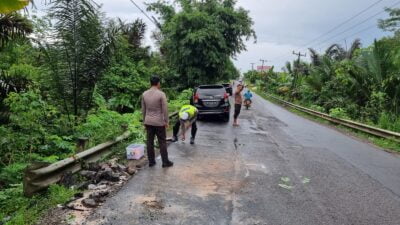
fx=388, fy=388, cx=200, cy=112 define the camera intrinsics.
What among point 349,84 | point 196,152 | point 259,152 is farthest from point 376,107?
point 196,152

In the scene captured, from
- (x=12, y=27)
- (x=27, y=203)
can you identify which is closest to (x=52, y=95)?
(x=12, y=27)

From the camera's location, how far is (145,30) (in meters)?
24.4

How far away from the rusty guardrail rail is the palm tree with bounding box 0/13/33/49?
3.25 m

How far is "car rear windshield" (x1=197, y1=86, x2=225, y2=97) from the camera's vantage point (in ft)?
60.5

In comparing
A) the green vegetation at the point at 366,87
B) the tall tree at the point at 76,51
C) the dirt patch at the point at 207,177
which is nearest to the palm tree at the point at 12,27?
the tall tree at the point at 76,51

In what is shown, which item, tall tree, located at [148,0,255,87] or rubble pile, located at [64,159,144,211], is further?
tall tree, located at [148,0,255,87]

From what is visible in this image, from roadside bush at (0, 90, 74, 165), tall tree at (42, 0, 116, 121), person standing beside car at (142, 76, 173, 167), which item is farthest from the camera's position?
tall tree at (42, 0, 116, 121)

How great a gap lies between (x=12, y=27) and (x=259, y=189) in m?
6.41

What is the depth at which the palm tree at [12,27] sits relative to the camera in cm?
854

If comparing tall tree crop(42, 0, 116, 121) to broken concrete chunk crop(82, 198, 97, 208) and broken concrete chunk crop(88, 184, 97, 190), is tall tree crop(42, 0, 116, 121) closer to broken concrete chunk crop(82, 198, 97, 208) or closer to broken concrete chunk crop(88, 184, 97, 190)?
broken concrete chunk crop(88, 184, 97, 190)

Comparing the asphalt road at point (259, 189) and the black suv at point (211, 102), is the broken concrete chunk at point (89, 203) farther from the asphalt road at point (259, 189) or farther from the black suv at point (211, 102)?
the black suv at point (211, 102)

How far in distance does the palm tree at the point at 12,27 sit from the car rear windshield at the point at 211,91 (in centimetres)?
1049

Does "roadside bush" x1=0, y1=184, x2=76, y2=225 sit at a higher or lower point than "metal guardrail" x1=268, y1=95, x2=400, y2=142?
higher

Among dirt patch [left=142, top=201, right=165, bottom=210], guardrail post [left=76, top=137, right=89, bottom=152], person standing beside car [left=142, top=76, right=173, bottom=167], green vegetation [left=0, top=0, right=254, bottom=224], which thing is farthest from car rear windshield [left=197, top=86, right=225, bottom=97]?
dirt patch [left=142, top=201, right=165, bottom=210]
